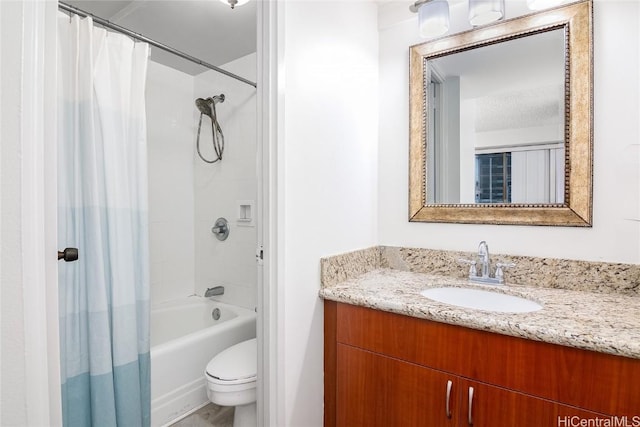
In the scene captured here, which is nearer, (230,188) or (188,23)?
(188,23)

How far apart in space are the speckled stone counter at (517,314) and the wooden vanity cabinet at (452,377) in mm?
44

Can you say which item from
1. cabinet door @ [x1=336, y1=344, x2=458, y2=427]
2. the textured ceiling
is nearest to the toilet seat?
cabinet door @ [x1=336, y1=344, x2=458, y2=427]

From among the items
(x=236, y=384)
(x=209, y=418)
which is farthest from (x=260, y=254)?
(x=209, y=418)

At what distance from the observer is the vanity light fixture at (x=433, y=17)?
1431 mm

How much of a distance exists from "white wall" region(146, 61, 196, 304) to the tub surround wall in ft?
5.25

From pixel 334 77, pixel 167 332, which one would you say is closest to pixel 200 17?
pixel 334 77

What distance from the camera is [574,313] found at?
1.02 meters

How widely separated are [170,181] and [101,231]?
122 centimetres

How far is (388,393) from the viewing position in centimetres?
118

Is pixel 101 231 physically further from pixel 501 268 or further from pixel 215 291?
pixel 501 268

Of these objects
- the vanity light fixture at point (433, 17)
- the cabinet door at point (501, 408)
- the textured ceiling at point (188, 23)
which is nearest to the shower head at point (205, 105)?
the textured ceiling at point (188, 23)

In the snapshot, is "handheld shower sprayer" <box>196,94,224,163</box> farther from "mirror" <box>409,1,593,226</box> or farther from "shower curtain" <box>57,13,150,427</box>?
"mirror" <box>409,1,593,226</box>

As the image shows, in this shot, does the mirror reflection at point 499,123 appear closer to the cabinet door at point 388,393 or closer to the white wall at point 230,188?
the cabinet door at point 388,393

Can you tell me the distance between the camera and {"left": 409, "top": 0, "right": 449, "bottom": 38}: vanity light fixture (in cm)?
143
